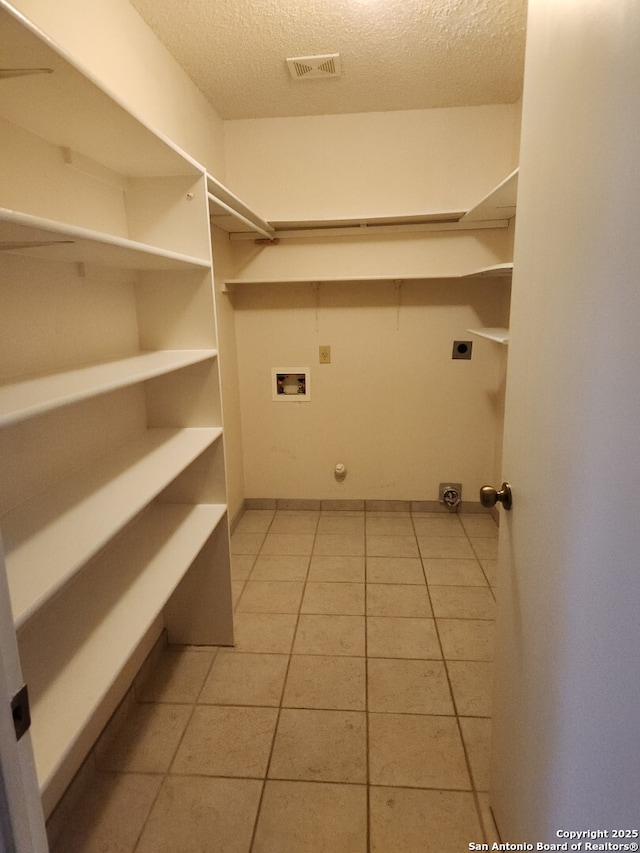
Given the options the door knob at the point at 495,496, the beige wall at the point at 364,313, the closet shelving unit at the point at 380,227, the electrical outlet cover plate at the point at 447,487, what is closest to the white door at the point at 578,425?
the door knob at the point at 495,496

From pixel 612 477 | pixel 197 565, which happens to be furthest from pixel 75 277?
pixel 612 477

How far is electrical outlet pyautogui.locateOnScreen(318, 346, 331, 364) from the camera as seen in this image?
3172mm

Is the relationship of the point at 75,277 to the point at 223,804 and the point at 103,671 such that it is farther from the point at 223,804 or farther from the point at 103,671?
the point at 223,804

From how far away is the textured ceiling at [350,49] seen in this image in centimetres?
182

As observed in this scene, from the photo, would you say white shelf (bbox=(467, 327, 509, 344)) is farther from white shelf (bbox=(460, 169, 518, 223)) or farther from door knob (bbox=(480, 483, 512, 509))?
door knob (bbox=(480, 483, 512, 509))

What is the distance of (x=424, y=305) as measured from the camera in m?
3.06

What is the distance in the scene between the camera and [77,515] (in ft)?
3.77

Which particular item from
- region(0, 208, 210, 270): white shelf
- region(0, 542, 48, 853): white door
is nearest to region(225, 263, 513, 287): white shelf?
region(0, 208, 210, 270): white shelf

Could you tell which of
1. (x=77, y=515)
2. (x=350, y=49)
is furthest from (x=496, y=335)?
(x=77, y=515)

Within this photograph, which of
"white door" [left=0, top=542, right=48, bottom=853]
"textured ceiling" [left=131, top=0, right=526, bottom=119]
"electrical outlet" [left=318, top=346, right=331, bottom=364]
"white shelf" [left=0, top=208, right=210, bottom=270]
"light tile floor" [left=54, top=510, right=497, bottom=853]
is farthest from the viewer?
"electrical outlet" [left=318, top=346, right=331, bottom=364]

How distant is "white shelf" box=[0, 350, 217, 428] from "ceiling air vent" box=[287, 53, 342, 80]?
162 centimetres

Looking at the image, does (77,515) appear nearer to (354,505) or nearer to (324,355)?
(324,355)

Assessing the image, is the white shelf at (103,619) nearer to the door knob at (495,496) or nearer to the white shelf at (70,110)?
the door knob at (495,496)

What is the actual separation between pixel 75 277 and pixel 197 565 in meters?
1.23
